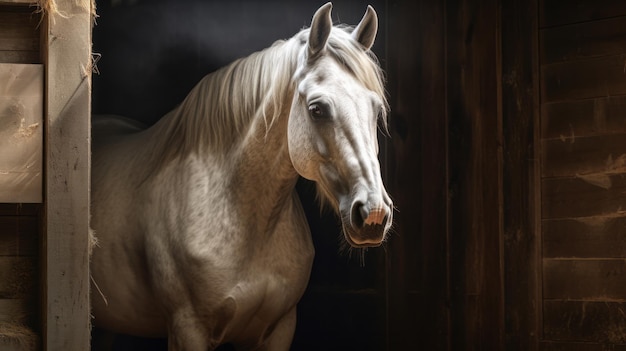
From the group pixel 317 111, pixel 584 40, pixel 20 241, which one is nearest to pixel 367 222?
pixel 317 111

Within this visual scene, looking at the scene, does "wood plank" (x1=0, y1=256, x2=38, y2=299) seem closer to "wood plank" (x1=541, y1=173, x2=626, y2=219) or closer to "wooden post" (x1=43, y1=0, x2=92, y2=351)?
"wooden post" (x1=43, y1=0, x2=92, y2=351)

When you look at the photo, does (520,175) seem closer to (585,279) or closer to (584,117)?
(584,117)

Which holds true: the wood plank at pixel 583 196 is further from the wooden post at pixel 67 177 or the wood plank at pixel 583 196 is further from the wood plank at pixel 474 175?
the wooden post at pixel 67 177

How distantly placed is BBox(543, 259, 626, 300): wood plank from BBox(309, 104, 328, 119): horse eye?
1.36m

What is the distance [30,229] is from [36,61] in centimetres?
52

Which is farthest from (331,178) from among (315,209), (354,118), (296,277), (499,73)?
(315,209)

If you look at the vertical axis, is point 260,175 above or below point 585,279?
above

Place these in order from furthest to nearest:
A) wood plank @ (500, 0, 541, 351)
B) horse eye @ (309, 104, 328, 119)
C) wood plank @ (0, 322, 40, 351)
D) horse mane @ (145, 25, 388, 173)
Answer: wood plank @ (500, 0, 541, 351) < horse mane @ (145, 25, 388, 173) < horse eye @ (309, 104, 328, 119) < wood plank @ (0, 322, 40, 351)

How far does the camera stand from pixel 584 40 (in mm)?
3832

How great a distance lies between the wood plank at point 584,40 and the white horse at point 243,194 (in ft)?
3.10

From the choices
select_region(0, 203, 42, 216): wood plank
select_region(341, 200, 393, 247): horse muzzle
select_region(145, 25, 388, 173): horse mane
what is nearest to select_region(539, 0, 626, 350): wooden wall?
select_region(145, 25, 388, 173): horse mane

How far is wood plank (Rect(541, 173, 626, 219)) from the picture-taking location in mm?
3686

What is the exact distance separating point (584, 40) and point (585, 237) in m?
0.86

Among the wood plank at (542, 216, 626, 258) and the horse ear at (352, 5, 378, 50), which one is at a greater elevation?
the horse ear at (352, 5, 378, 50)
